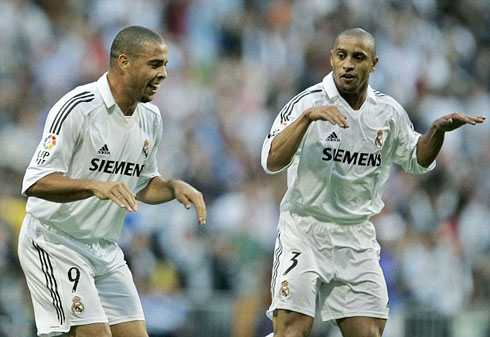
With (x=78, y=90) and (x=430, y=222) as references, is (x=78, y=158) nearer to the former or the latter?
(x=78, y=90)

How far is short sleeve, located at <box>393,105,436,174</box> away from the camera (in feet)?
28.0

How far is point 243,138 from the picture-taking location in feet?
49.0

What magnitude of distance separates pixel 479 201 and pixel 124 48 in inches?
322

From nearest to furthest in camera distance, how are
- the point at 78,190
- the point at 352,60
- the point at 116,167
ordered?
1. the point at 78,190
2. the point at 116,167
3. the point at 352,60

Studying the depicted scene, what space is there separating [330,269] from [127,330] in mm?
1542

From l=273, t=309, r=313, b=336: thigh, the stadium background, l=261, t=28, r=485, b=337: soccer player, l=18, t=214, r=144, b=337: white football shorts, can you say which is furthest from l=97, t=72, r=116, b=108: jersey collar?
the stadium background

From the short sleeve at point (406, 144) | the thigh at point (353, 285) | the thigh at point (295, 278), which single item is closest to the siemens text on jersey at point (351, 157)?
the short sleeve at point (406, 144)

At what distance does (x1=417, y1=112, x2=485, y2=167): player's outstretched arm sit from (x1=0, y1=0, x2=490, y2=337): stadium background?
3470 millimetres

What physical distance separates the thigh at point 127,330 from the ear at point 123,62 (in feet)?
5.71

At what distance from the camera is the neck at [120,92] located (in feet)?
25.4

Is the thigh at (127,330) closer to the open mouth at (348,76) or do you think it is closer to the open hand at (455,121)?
the open mouth at (348,76)

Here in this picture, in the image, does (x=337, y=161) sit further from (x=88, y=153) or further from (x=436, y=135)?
(x=88, y=153)

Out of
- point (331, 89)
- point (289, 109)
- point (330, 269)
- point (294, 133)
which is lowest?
point (330, 269)

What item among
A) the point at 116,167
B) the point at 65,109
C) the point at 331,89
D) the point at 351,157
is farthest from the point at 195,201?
the point at 331,89
